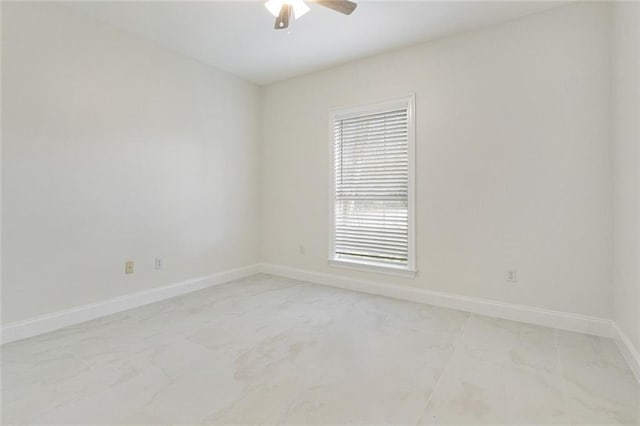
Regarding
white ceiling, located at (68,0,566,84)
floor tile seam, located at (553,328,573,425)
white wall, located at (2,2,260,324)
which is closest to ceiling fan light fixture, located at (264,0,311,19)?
→ white ceiling, located at (68,0,566,84)

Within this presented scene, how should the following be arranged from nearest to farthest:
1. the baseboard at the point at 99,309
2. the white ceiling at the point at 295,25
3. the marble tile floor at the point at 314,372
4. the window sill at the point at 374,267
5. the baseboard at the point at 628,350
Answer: the marble tile floor at the point at 314,372 → the baseboard at the point at 628,350 → the baseboard at the point at 99,309 → the white ceiling at the point at 295,25 → the window sill at the point at 374,267

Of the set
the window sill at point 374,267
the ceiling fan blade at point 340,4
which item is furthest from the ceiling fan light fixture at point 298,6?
the window sill at point 374,267

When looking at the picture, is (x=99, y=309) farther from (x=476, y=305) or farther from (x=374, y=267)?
(x=476, y=305)

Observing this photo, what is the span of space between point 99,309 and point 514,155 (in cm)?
402

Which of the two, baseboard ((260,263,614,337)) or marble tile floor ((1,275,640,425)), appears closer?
marble tile floor ((1,275,640,425))

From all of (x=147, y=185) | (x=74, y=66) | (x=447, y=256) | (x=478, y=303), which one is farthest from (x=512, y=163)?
(x=74, y=66)

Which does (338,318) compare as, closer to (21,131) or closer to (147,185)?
(147,185)

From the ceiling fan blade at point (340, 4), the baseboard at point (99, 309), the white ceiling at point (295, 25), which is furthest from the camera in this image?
the white ceiling at point (295, 25)

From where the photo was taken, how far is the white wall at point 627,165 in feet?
6.42

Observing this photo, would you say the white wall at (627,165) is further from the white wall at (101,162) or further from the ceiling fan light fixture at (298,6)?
the white wall at (101,162)

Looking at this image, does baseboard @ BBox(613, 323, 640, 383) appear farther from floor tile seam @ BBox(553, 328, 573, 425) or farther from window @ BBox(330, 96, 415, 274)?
window @ BBox(330, 96, 415, 274)

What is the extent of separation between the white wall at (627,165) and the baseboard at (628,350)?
4cm

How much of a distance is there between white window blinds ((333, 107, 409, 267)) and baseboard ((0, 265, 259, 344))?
169 centimetres

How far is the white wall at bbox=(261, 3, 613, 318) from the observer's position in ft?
8.18
